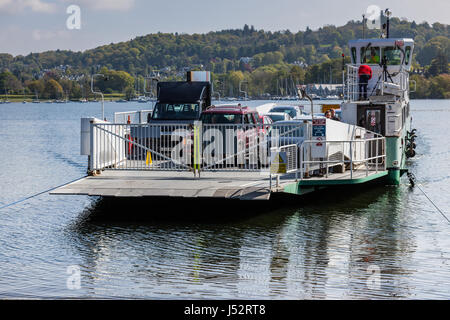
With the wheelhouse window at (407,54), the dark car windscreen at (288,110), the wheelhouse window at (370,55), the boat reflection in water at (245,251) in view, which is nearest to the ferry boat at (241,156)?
the boat reflection in water at (245,251)

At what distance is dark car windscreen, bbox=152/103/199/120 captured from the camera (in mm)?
26828

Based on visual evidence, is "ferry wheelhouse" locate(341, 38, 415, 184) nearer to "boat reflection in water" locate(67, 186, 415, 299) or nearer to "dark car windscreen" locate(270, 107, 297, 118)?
"boat reflection in water" locate(67, 186, 415, 299)

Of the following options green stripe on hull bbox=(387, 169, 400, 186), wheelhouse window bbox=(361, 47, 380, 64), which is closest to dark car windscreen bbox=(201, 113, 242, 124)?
green stripe on hull bbox=(387, 169, 400, 186)

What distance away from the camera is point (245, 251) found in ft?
50.8

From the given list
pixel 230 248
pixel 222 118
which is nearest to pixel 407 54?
A: pixel 222 118

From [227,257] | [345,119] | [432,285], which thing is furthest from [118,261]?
[345,119]

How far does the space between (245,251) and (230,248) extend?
1.41 ft

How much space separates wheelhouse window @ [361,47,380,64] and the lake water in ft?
27.0

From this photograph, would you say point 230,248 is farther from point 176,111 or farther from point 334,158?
point 176,111

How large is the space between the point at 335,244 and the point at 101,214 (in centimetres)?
719

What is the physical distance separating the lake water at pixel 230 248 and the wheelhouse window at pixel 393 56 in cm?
808

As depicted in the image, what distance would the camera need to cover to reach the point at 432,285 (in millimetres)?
12906
